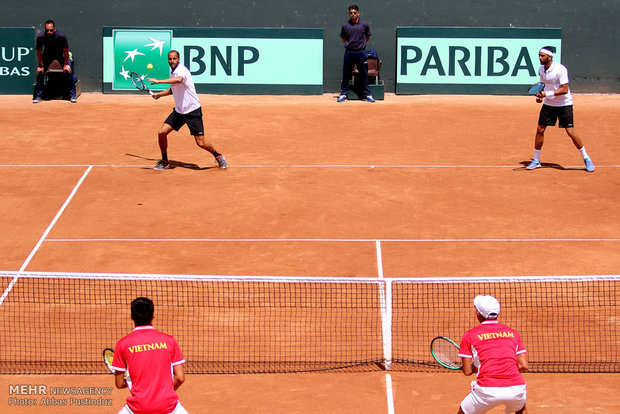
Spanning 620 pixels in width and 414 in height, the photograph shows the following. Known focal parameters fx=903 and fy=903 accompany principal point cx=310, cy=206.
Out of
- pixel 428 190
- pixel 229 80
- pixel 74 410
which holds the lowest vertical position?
pixel 74 410

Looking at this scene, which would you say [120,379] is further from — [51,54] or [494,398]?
[51,54]

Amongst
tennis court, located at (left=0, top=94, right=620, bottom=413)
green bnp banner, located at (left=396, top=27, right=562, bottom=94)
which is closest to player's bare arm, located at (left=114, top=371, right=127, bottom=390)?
tennis court, located at (left=0, top=94, right=620, bottom=413)

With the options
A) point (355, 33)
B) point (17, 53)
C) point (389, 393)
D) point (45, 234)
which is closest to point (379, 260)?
point (389, 393)

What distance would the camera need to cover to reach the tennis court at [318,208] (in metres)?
8.20

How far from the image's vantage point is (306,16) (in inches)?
833

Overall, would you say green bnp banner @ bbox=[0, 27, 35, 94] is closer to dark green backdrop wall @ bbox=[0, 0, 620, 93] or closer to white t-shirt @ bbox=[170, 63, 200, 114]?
dark green backdrop wall @ bbox=[0, 0, 620, 93]

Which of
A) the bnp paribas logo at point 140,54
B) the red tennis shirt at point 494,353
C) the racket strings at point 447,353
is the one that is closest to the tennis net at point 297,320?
the racket strings at point 447,353

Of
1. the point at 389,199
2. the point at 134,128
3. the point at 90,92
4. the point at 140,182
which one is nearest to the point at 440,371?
the point at 389,199

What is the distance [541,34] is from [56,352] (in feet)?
50.4

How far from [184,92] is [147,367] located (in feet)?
28.6

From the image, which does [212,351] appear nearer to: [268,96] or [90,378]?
[90,378]

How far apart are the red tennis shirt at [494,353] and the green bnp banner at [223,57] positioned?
15.0 metres

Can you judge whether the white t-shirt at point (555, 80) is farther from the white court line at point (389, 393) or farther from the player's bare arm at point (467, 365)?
the player's bare arm at point (467, 365)

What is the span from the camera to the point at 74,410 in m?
7.62
